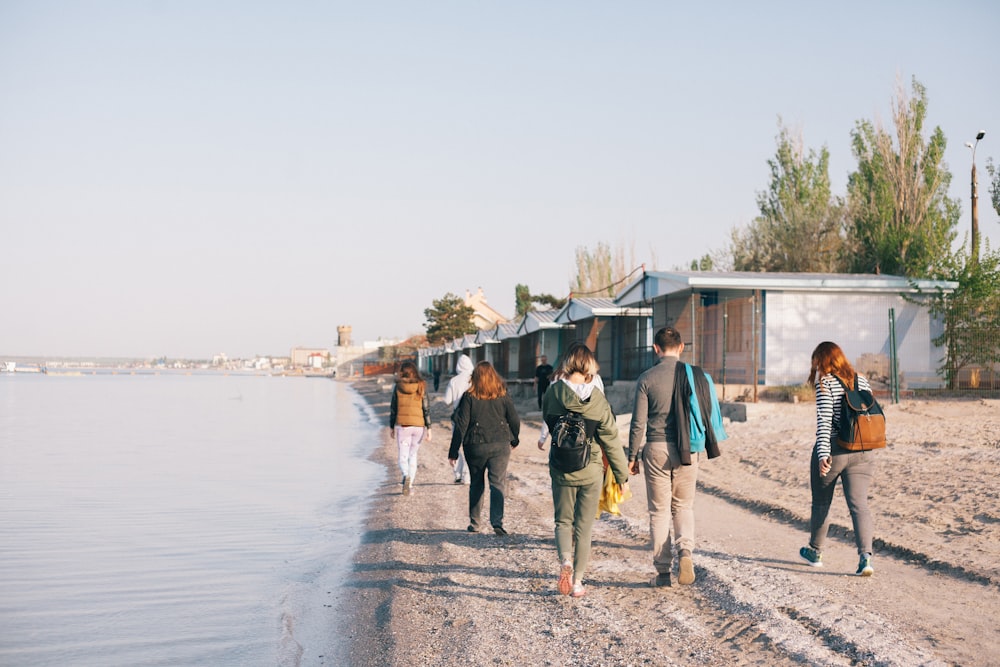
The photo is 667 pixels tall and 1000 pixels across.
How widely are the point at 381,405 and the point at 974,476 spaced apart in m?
34.2

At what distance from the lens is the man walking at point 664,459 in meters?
6.17

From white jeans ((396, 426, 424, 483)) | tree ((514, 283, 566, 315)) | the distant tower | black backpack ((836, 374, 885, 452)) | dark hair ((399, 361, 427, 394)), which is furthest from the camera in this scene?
the distant tower

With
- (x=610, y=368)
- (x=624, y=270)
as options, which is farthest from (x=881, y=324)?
(x=624, y=270)

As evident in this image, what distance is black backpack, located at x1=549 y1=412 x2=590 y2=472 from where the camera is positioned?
5926 mm

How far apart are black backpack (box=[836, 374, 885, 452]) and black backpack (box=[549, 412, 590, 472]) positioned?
6.16ft

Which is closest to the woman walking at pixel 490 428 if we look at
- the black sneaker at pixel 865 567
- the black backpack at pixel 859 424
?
the black backpack at pixel 859 424

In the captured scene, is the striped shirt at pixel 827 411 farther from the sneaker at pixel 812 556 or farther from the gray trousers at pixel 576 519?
the gray trousers at pixel 576 519

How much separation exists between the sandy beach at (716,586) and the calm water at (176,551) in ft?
1.70

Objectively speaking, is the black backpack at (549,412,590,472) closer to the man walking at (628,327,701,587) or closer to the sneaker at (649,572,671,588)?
the man walking at (628,327,701,587)

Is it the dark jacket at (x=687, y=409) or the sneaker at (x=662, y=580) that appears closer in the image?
the dark jacket at (x=687, y=409)

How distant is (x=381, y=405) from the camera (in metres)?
42.2

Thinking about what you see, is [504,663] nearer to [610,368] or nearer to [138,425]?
[610,368]

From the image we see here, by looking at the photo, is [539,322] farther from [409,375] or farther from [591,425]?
[591,425]

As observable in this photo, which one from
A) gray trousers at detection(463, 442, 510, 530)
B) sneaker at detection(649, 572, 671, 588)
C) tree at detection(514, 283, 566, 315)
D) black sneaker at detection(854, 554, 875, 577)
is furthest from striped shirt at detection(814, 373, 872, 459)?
tree at detection(514, 283, 566, 315)
